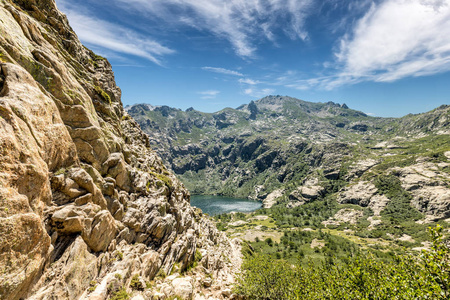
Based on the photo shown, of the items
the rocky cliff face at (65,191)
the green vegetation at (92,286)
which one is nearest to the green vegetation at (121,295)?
the rocky cliff face at (65,191)

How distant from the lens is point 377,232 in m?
160

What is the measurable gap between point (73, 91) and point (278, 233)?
178384 millimetres

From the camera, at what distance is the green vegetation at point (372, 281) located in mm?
13711

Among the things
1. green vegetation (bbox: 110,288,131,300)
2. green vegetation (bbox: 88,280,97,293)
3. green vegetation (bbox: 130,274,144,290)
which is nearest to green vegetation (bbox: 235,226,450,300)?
green vegetation (bbox: 130,274,144,290)

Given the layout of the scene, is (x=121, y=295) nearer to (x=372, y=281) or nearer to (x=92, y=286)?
(x=92, y=286)

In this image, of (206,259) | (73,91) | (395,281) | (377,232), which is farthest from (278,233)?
(73,91)

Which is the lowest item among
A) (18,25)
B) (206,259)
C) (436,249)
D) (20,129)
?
(206,259)

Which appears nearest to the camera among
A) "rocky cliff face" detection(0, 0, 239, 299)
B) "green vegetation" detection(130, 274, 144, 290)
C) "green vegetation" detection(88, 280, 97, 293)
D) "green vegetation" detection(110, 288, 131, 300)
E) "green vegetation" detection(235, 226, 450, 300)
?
"rocky cliff face" detection(0, 0, 239, 299)

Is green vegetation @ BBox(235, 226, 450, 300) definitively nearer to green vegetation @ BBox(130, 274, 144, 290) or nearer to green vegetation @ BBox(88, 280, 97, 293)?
green vegetation @ BBox(130, 274, 144, 290)

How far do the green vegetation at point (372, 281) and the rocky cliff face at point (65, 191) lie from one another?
8505mm

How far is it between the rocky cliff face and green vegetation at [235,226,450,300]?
8505 millimetres

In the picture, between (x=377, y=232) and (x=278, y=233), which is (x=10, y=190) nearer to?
(x=278, y=233)

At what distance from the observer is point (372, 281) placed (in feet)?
69.2

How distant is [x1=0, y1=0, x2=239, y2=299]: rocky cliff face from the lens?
43.8ft
